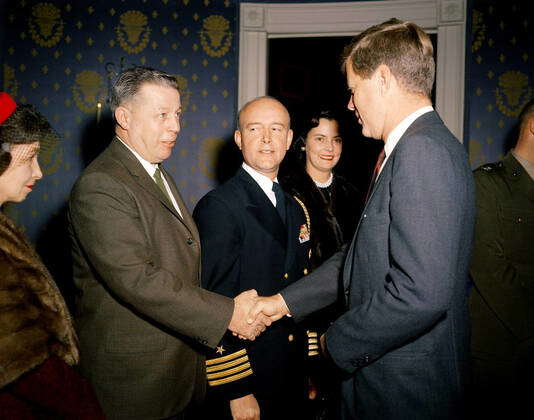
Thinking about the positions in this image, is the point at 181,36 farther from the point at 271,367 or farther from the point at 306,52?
the point at 271,367

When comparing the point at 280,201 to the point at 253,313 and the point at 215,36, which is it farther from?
the point at 215,36

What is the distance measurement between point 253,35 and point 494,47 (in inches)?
81.5

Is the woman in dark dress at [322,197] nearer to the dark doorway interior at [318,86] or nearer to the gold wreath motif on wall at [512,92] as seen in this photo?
the dark doorway interior at [318,86]

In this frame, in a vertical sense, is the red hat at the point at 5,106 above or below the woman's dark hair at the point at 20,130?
above

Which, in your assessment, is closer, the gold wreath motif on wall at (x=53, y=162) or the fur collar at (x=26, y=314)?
the fur collar at (x=26, y=314)

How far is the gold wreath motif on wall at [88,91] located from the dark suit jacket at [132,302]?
2580 mm

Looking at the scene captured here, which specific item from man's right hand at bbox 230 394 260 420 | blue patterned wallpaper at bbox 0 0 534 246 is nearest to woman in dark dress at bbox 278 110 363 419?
man's right hand at bbox 230 394 260 420

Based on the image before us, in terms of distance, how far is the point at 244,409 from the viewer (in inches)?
70.7

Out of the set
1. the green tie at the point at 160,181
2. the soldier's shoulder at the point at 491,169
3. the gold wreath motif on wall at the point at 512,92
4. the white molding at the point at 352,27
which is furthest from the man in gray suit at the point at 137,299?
the gold wreath motif on wall at the point at 512,92

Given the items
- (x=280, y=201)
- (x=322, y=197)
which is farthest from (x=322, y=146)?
(x=280, y=201)

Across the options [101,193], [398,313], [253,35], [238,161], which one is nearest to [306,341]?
[398,313]

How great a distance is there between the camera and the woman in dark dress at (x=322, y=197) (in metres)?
2.63

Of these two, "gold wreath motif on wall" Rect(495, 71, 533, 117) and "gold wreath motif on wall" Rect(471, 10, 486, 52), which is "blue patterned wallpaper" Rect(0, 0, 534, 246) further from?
"gold wreath motif on wall" Rect(495, 71, 533, 117)

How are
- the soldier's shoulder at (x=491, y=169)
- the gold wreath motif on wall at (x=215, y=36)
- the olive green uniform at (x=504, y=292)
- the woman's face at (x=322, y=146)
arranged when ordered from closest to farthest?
the olive green uniform at (x=504, y=292)
the soldier's shoulder at (x=491, y=169)
the woman's face at (x=322, y=146)
the gold wreath motif on wall at (x=215, y=36)
